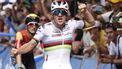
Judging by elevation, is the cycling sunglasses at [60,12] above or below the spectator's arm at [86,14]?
above

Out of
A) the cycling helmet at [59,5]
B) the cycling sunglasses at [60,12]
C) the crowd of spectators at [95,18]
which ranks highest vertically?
the cycling helmet at [59,5]

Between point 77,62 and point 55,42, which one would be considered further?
point 77,62

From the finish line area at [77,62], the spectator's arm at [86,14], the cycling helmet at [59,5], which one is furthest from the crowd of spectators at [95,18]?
the cycling helmet at [59,5]

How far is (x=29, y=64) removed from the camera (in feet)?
35.4

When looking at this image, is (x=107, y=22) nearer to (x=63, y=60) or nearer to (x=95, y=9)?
(x=95, y=9)

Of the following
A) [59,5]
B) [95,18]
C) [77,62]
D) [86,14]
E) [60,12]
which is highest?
[59,5]

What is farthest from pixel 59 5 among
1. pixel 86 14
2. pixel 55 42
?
pixel 86 14

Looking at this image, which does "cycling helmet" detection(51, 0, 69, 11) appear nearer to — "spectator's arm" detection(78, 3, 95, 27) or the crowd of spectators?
"spectator's arm" detection(78, 3, 95, 27)

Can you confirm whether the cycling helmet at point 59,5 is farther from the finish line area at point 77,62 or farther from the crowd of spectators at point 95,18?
the finish line area at point 77,62

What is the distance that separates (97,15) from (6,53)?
3.01m

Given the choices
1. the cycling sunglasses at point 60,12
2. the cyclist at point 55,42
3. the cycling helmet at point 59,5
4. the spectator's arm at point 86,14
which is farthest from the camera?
the spectator's arm at point 86,14

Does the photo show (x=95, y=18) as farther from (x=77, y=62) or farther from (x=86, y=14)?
(x=86, y=14)

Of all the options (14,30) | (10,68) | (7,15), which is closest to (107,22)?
(10,68)

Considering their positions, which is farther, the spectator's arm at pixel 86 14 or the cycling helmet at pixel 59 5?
the spectator's arm at pixel 86 14
